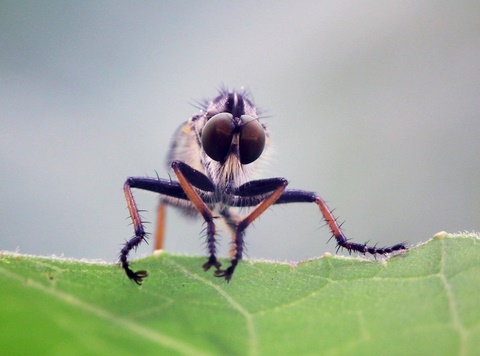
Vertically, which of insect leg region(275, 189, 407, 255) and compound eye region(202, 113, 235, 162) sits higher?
compound eye region(202, 113, 235, 162)

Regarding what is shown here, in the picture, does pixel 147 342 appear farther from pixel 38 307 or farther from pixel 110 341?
pixel 38 307

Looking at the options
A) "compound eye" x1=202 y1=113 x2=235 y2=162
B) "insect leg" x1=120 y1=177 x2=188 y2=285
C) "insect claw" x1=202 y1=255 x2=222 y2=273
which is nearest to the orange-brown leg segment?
"insect leg" x1=120 y1=177 x2=188 y2=285

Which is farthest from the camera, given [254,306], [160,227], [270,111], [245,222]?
[270,111]

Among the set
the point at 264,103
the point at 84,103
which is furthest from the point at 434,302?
the point at 264,103

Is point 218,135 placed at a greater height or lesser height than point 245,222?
greater

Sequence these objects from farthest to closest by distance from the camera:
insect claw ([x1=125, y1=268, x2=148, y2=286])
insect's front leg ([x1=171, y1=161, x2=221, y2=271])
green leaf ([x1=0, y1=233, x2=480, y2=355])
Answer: insect's front leg ([x1=171, y1=161, x2=221, y2=271]) < insect claw ([x1=125, y1=268, x2=148, y2=286]) < green leaf ([x1=0, y1=233, x2=480, y2=355])

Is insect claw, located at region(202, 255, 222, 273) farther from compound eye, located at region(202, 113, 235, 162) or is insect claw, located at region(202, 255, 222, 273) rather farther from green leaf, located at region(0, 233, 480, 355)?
compound eye, located at region(202, 113, 235, 162)

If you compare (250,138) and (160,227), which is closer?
(250,138)

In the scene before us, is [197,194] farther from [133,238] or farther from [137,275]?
[137,275]

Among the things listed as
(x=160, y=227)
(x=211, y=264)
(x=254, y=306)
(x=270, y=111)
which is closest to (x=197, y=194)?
(x=211, y=264)
